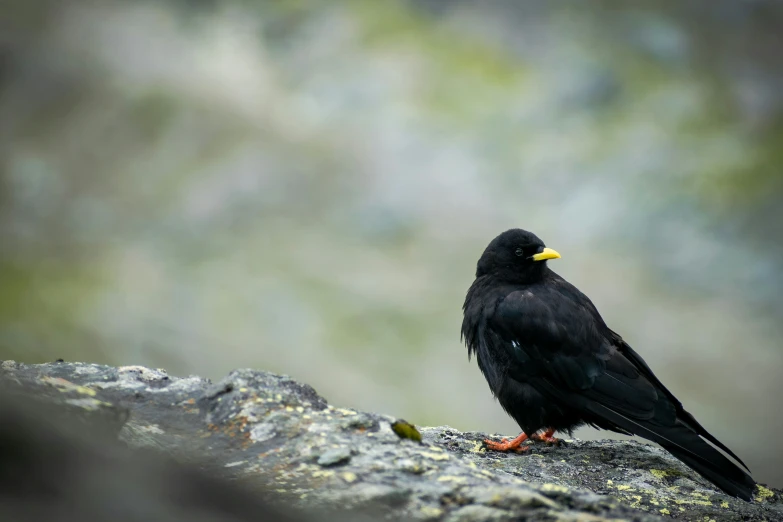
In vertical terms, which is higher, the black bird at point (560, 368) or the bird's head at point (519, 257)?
the bird's head at point (519, 257)

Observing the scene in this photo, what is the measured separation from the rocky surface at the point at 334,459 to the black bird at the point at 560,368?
3.10 feet

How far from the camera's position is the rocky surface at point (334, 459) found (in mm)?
3381

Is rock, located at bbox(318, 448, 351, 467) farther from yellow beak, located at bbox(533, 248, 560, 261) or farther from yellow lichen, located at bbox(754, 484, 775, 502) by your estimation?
yellow beak, located at bbox(533, 248, 560, 261)

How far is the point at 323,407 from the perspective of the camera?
14.6 ft

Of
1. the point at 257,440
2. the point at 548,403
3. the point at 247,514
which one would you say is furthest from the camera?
the point at 548,403

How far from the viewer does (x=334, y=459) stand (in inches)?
147

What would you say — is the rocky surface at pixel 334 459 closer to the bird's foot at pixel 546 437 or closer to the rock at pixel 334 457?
the rock at pixel 334 457

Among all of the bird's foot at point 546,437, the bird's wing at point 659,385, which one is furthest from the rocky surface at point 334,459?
the bird's foot at point 546,437

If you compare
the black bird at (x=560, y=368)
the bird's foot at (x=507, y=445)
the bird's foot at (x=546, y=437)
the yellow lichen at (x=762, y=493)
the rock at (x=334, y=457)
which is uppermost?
the black bird at (x=560, y=368)

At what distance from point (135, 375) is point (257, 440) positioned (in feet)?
4.51

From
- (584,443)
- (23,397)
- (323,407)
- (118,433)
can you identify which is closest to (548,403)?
(584,443)

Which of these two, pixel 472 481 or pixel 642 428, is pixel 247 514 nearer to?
pixel 472 481

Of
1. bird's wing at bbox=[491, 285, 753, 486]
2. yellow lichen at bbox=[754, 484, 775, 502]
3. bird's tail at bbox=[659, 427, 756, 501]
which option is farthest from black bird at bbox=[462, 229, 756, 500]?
yellow lichen at bbox=[754, 484, 775, 502]

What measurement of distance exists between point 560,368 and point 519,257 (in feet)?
4.71
